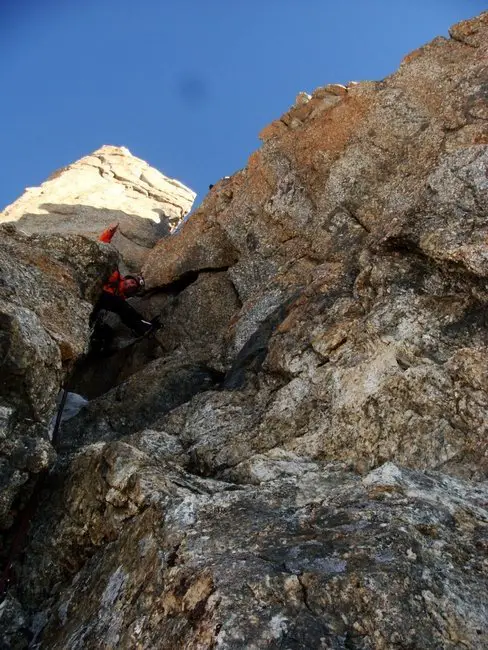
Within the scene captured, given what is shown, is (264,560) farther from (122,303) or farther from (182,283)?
(182,283)

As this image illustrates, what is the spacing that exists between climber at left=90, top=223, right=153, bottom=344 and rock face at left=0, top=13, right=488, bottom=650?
875mm

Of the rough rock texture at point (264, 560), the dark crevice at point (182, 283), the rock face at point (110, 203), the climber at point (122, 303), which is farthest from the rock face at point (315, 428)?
the rock face at point (110, 203)

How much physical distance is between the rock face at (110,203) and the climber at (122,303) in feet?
15.3

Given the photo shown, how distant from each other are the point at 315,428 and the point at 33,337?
561 centimetres

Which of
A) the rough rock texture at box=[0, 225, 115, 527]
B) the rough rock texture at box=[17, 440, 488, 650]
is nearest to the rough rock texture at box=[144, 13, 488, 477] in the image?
the rough rock texture at box=[17, 440, 488, 650]

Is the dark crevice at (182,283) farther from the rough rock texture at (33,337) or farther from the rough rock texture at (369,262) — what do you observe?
the rough rock texture at (33,337)

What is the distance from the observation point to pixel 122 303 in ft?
73.7

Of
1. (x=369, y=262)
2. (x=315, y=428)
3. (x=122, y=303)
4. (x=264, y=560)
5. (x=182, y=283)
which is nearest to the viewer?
(x=264, y=560)

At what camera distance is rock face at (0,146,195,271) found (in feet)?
105

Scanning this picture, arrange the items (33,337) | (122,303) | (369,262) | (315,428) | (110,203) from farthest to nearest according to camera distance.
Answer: (110,203) < (122,303) < (369,262) < (33,337) < (315,428)

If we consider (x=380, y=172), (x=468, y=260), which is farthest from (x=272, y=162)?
(x=468, y=260)

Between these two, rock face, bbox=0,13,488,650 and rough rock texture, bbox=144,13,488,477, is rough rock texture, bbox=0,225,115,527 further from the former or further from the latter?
rough rock texture, bbox=144,13,488,477

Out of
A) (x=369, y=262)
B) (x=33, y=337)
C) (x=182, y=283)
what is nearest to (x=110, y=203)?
(x=182, y=283)

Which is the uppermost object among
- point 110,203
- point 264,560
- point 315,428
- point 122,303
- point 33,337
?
point 110,203
